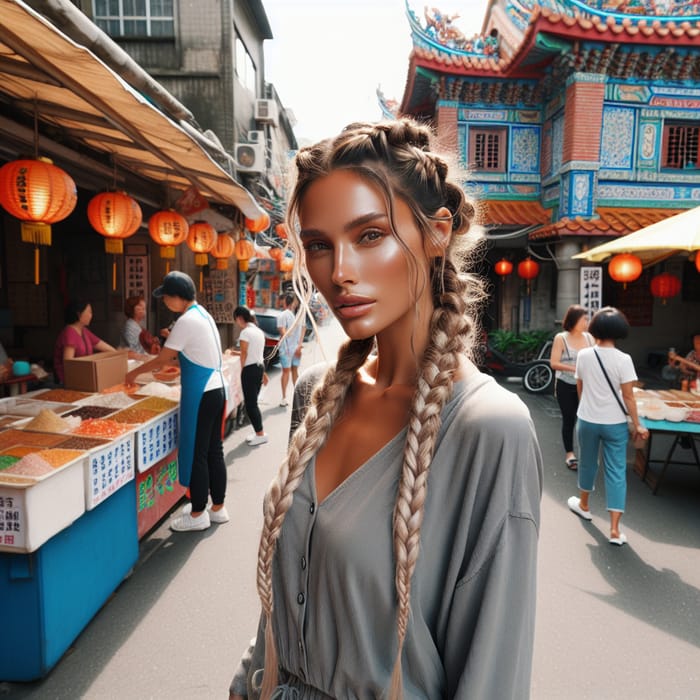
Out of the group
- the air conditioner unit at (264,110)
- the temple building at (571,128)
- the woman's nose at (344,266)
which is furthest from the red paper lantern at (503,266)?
the woman's nose at (344,266)

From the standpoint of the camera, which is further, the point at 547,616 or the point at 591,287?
the point at 591,287

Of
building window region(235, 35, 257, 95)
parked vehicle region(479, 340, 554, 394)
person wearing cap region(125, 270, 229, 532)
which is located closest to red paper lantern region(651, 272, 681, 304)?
parked vehicle region(479, 340, 554, 394)

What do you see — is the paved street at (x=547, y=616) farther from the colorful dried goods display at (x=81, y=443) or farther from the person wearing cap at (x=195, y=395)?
the colorful dried goods display at (x=81, y=443)

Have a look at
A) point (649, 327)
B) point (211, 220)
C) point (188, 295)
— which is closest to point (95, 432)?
point (188, 295)

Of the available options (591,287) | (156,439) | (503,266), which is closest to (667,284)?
(591,287)

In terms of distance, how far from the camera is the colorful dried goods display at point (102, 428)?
138 inches

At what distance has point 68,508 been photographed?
2781 mm

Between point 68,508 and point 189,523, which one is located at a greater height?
point 68,508

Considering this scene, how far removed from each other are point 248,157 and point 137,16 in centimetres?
442

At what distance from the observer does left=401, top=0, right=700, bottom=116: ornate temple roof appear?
9555mm

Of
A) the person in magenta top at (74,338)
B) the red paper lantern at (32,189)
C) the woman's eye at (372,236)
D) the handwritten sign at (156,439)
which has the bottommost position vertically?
the handwritten sign at (156,439)

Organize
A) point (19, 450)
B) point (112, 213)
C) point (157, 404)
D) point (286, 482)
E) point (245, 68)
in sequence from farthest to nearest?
point (245, 68) < point (112, 213) < point (157, 404) < point (19, 450) < point (286, 482)

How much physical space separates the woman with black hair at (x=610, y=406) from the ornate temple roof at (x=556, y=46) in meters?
7.80

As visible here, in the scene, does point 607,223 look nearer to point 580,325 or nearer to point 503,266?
point 503,266
